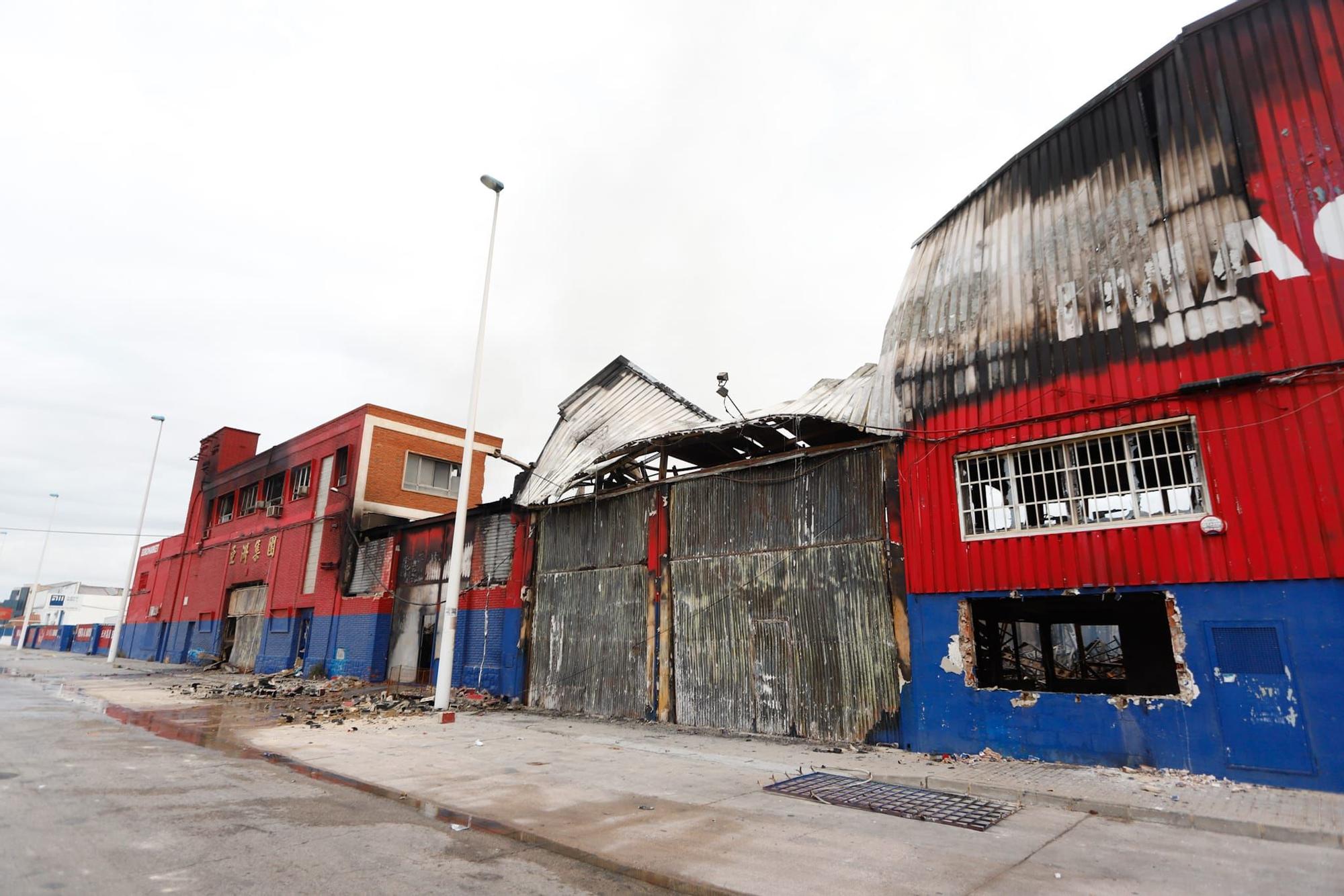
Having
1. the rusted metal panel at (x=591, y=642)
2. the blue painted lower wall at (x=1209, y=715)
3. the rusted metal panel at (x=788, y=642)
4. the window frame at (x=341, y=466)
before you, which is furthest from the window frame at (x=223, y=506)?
the blue painted lower wall at (x=1209, y=715)

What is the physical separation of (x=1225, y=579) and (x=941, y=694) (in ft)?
12.6

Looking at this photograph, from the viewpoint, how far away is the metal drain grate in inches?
268

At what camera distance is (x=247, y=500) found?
34.2 m

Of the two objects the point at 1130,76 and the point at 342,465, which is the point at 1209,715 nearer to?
the point at 1130,76

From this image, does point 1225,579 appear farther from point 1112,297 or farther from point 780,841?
point 780,841

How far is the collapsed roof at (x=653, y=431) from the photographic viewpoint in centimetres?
1272

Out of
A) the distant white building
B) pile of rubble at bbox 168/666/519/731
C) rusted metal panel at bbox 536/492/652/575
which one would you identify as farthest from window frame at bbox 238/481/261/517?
the distant white building

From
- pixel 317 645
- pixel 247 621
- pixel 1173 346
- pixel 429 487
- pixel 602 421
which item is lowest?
Result: pixel 317 645

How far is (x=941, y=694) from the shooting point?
1004cm

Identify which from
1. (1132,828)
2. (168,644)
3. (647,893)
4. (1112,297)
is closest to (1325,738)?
(1132,828)

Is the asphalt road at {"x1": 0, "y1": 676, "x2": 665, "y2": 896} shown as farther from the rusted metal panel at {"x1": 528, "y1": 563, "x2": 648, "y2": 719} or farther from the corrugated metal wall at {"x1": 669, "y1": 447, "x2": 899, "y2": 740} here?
the rusted metal panel at {"x1": 528, "y1": 563, "x2": 648, "y2": 719}

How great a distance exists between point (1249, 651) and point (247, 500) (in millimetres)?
38378

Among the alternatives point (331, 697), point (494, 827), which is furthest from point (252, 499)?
point (494, 827)

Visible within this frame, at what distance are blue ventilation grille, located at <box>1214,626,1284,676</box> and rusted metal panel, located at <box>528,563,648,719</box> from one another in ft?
32.4
